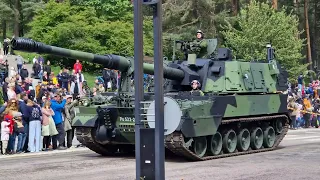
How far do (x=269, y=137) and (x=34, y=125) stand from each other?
7.11m

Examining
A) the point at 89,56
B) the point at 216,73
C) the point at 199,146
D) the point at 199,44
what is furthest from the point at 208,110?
the point at 89,56

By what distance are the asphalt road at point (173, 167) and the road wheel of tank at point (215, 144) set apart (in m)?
0.46

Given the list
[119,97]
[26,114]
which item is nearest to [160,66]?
[119,97]

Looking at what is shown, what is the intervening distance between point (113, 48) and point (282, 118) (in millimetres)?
19875

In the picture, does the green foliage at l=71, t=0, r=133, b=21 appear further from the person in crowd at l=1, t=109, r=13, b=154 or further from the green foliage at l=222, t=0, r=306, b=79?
the person in crowd at l=1, t=109, r=13, b=154

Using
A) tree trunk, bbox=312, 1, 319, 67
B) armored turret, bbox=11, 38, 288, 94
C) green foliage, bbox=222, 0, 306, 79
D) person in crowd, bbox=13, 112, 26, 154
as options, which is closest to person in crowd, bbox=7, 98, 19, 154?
person in crowd, bbox=13, 112, 26, 154

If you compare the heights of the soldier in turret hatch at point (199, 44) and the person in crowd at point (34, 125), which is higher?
the soldier in turret hatch at point (199, 44)

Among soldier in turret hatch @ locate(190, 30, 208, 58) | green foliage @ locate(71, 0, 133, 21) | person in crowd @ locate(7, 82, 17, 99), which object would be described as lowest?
person in crowd @ locate(7, 82, 17, 99)

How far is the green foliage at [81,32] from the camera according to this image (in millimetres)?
39250

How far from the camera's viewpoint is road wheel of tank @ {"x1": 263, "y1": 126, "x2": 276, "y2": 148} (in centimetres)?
2048

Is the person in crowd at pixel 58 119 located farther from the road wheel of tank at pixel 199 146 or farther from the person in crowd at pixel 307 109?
the person in crowd at pixel 307 109

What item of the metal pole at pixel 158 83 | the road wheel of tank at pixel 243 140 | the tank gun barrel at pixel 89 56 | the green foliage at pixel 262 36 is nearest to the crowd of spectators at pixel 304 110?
the green foliage at pixel 262 36

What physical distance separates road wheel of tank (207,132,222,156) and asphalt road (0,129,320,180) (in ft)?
1.52

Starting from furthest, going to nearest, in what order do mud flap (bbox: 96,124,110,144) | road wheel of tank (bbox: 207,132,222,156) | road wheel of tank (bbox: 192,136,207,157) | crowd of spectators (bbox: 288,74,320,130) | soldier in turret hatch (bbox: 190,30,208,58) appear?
crowd of spectators (bbox: 288,74,320,130), soldier in turret hatch (bbox: 190,30,208,58), road wheel of tank (bbox: 207,132,222,156), mud flap (bbox: 96,124,110,144), road wheel of tank (bbox: 192,136,207,157)
